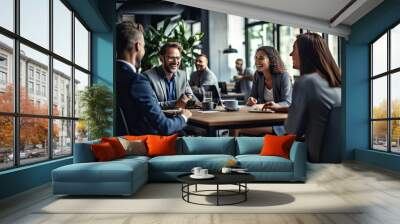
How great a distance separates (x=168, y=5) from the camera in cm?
981

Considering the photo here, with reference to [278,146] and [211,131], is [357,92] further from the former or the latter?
[211,131]

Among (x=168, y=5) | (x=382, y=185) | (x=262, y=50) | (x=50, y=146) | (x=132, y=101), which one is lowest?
(x=382, y=185)

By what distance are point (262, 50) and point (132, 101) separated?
2466 mm

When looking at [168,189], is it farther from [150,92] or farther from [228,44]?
[228,44]

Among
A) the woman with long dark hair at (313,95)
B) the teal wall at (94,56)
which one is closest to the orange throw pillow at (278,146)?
the woman with long dark hair at (313,95)

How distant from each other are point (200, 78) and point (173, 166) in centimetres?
256

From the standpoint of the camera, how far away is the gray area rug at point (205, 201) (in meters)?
3.72

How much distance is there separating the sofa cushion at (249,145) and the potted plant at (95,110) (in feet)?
6.85

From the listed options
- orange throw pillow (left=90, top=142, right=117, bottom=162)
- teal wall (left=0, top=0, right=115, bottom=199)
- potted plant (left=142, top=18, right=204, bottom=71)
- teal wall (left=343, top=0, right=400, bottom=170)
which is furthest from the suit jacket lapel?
teal wall (left=343, top=0, right=400, bottom=170)

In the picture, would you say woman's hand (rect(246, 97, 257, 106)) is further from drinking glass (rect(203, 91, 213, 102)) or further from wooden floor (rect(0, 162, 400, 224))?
wooden floor (rect(0, 162, 400, 224))

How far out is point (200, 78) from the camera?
742 centimetres

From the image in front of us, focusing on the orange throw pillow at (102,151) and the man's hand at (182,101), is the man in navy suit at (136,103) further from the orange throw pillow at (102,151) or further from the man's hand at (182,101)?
the orange throw pillow at (102,151)

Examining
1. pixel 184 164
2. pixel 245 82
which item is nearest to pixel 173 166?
pixel 184 164

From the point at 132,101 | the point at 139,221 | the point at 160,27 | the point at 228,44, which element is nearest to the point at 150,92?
the point at 132,101
